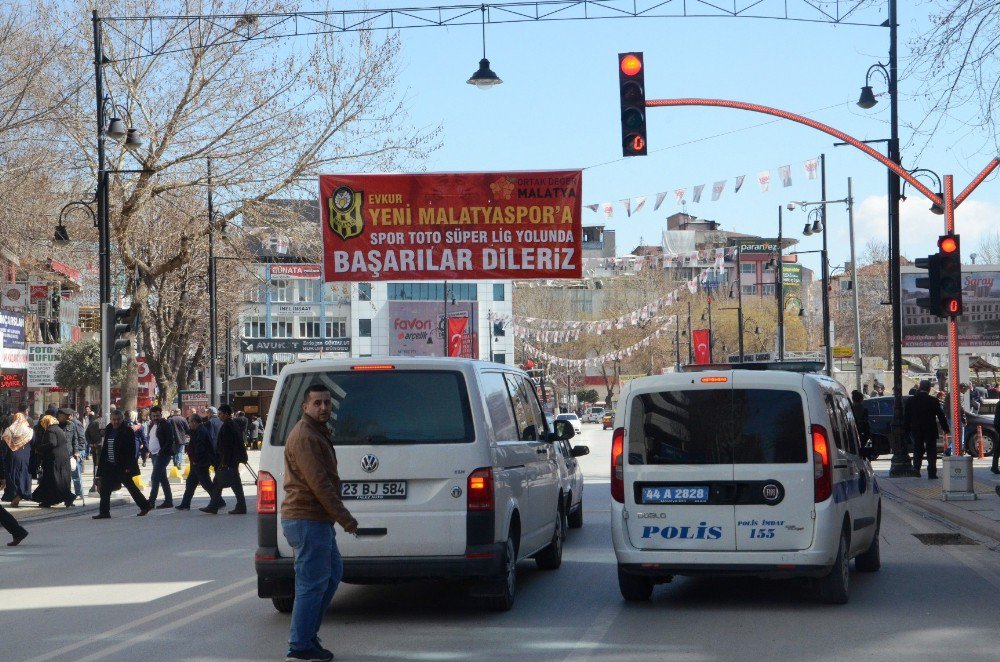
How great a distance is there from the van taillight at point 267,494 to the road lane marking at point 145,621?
109 centimetres

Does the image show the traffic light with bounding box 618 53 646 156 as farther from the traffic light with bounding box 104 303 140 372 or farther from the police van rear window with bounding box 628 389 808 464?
the traffic light with bounding box 104 303 140 372

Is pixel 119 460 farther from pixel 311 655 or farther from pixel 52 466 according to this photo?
Result: pixel 311 655

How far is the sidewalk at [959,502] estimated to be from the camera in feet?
52.7

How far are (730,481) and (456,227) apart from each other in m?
14.9

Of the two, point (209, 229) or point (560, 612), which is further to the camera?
point (209, 229)

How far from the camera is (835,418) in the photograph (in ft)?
34.2

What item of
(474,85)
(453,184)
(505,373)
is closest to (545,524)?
(505,373)

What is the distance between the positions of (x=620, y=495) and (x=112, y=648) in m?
3.77

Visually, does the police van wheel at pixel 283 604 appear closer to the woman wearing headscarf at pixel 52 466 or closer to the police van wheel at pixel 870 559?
the police van wheel at pixel 870 559

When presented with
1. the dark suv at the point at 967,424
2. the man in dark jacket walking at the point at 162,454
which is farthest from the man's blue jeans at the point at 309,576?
the dark suv at the point at 967,424

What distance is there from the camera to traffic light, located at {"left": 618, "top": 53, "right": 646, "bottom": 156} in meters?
17.1

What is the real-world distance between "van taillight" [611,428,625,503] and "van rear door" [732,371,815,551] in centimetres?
84

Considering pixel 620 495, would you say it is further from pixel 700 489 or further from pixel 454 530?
pixel 454 530

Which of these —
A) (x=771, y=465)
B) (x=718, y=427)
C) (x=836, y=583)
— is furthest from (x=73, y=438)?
(x=836, y=583)
